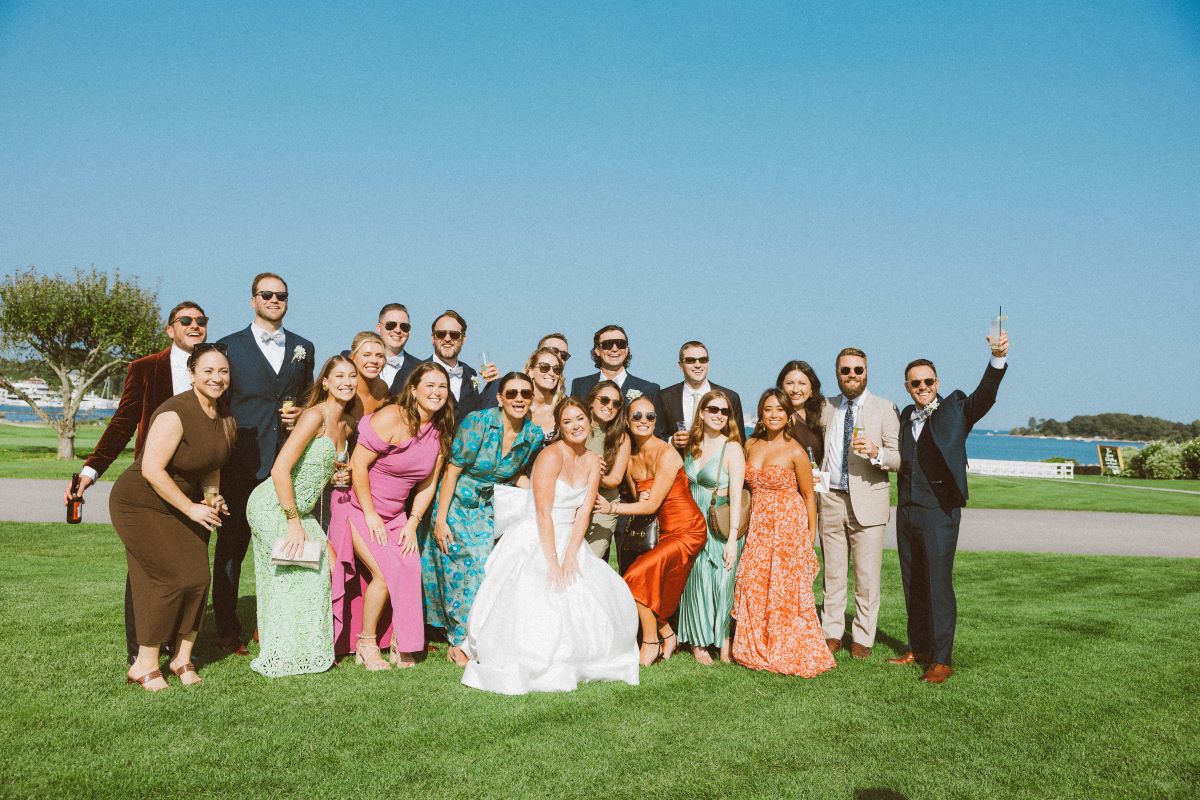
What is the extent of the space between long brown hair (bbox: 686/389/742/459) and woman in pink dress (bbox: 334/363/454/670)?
2132mm

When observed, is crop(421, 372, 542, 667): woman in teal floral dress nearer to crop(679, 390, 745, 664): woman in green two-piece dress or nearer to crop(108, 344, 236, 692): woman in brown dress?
crop(679, 390, 745, 664): woman in green two-piece dress

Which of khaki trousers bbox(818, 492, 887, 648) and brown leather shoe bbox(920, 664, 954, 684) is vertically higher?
khaki trousers bbox(818, 492, 887, 648)

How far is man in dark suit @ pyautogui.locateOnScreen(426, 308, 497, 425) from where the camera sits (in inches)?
287

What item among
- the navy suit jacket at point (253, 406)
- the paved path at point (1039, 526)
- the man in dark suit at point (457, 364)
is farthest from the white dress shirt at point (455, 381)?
the paved path at point (1039, 526)

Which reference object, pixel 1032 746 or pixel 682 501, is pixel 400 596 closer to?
pixel 682 501

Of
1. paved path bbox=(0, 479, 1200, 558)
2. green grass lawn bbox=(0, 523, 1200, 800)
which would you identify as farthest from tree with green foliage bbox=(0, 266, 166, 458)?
green grass lawn bbox=(0, 523, 1200, 800)

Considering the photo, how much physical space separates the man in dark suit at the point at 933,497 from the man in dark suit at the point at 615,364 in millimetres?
2271

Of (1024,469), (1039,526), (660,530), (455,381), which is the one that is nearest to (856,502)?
(660,530)

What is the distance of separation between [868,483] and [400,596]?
4.04m

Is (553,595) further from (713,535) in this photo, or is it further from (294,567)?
(294,567)

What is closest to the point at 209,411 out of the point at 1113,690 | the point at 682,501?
the point at 682,501

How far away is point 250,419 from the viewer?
646 cm

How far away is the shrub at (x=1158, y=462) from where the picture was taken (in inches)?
1361

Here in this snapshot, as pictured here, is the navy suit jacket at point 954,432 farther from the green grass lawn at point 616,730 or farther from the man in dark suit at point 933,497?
the green grass lawn at point 616,730
